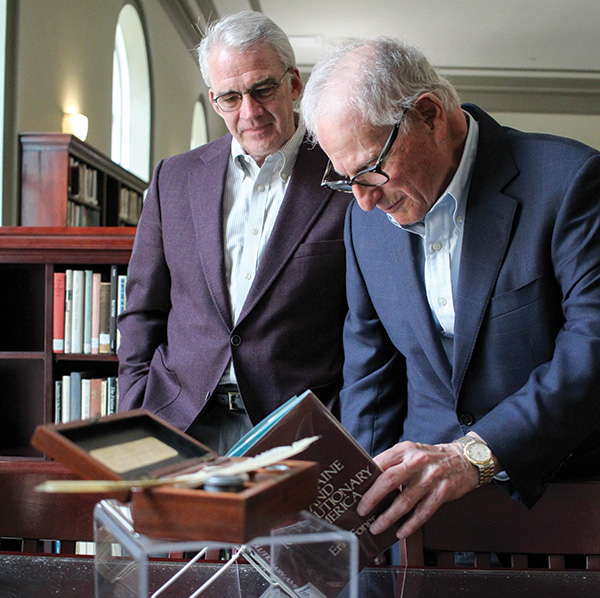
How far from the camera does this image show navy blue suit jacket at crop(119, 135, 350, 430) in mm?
1822

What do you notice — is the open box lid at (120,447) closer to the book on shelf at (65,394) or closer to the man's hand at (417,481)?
the man's hand at (417,481)

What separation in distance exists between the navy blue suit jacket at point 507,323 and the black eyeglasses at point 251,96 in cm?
47

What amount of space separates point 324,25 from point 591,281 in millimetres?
9358

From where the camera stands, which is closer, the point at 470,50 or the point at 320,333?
the point at 320,333

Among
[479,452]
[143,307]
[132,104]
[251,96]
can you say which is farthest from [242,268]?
[132,104]

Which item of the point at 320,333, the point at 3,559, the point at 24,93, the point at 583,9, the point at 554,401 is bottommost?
the point at 3,559

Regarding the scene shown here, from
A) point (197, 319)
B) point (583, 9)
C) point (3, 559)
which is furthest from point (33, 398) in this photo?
point (583, 9)

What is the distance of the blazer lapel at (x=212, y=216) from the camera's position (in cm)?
185

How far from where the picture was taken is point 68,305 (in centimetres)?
280

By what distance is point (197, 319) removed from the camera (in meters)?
1.88

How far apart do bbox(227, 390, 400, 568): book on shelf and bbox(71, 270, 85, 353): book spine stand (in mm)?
1991

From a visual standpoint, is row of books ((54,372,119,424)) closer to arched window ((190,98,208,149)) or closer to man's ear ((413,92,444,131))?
man's ear ((413,92,444,131))

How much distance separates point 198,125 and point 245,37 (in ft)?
30.6

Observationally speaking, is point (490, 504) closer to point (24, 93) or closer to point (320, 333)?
point (320, 333)
